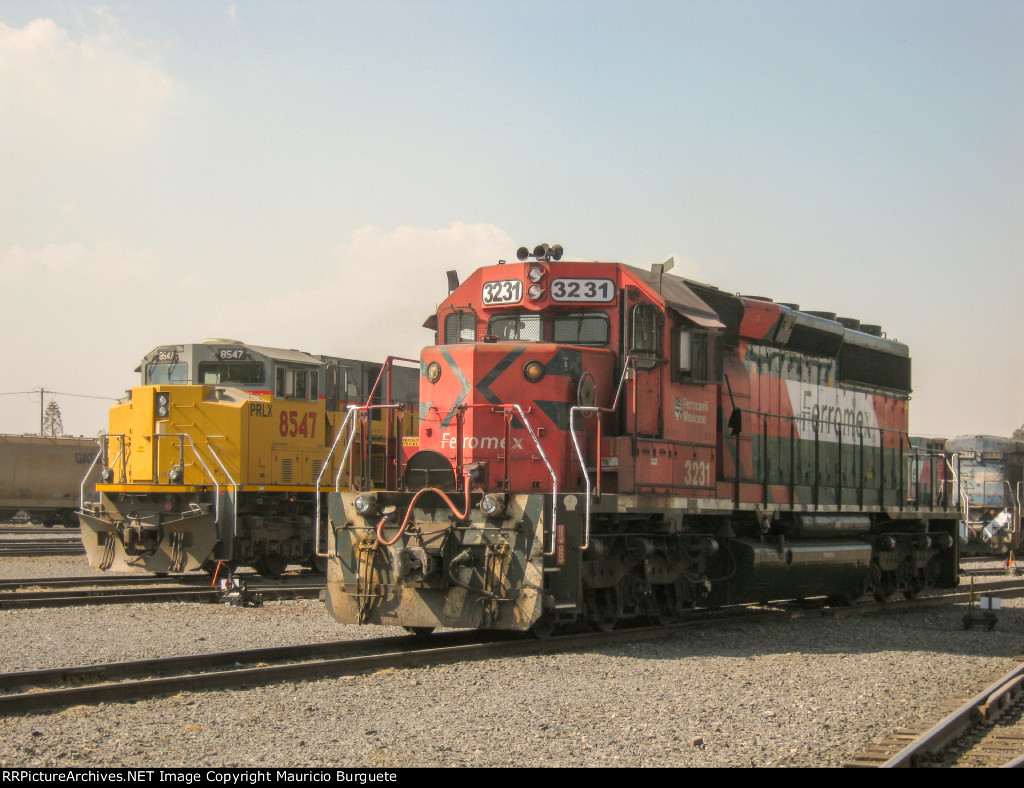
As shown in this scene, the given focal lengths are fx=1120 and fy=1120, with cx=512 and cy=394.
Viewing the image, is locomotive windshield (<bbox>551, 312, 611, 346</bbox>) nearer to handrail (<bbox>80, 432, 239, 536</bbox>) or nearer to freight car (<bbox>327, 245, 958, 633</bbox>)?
freight car (<bbox>327, 245, 958, 633</bbox>)

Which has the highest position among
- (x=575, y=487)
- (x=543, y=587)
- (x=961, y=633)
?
(x=575, y=487)

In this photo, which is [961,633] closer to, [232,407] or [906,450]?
[906,450]

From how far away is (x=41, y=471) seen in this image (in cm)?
3238

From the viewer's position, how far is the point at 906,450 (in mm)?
16062

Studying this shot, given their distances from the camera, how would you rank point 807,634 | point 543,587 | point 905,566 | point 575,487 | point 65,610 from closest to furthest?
point 543,587
point 575,487
point 807,634
point 65,610
point 905,566

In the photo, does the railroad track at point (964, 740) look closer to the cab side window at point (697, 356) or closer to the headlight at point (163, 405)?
the cab side window at point (697, 356)

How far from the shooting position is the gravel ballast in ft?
19.4

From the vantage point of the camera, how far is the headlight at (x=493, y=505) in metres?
9.35

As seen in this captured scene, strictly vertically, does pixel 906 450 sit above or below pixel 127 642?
above

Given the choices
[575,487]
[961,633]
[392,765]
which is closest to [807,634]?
[961,633]

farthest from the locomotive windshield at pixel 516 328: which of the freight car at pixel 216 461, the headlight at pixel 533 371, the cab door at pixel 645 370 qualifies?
the freight car at pixel 216 461

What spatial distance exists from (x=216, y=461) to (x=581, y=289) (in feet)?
26.2

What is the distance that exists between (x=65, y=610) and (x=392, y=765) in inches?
334

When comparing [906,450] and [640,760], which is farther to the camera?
[906,450]
